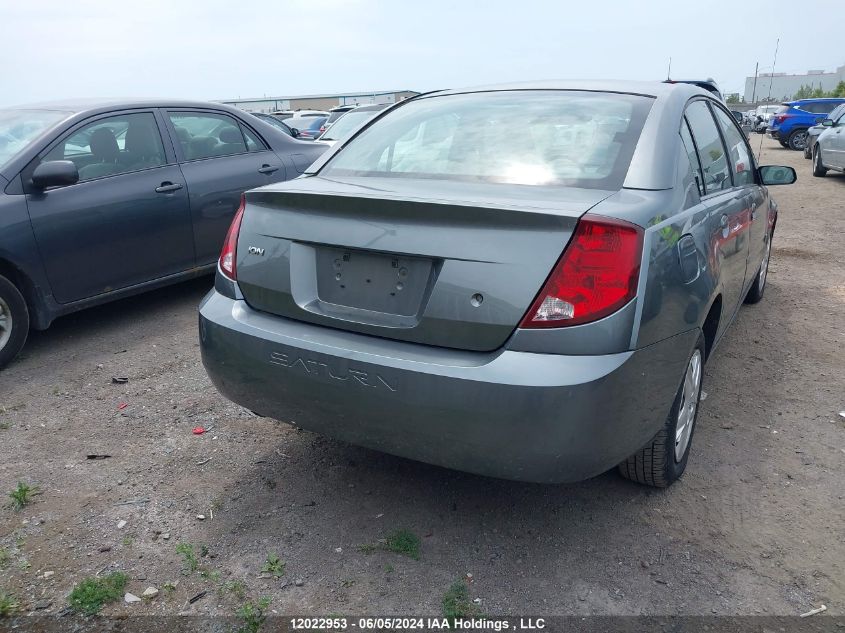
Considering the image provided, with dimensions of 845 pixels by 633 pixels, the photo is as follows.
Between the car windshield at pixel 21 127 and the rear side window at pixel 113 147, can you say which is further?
the rear side window at pixel 113 147

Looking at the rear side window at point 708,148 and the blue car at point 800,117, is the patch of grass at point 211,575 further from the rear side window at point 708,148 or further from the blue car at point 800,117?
the blue car at point 800,117

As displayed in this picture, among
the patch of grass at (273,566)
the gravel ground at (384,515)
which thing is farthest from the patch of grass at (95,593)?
the patch of grass at (273,566)

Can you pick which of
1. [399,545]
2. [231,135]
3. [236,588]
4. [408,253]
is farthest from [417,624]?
[231,135]

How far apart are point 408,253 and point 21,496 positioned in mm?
1965

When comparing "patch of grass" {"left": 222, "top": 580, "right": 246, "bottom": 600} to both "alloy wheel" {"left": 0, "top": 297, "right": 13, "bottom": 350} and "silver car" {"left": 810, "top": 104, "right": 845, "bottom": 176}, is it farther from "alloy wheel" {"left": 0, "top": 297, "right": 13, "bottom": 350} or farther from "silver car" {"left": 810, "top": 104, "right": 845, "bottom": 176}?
"silver car" {"left": 810, "top": 104, "right": 845, "bottom": 176}

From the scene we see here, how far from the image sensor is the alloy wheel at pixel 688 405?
112 inches

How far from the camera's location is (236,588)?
7.72 feet

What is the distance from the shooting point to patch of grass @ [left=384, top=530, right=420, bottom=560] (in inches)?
99.7

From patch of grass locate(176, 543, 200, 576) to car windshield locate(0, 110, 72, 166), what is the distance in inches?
123

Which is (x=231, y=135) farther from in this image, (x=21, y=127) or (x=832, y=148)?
(x=832, y=148)

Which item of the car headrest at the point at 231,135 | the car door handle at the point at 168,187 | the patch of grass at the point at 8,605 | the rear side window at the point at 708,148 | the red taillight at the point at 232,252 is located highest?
the rear side window at the point at 708,148

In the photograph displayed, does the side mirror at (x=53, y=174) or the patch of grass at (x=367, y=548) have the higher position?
the side mirror at (x=53, y=174)

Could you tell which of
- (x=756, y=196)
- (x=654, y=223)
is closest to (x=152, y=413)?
(x=654, y=223)

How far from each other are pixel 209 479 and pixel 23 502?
2.42 feet
